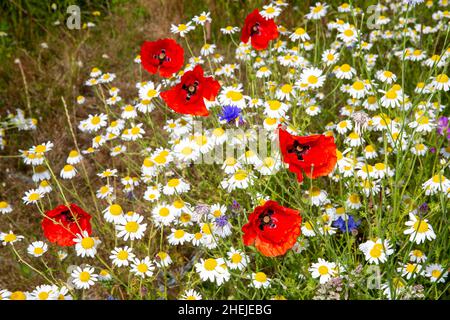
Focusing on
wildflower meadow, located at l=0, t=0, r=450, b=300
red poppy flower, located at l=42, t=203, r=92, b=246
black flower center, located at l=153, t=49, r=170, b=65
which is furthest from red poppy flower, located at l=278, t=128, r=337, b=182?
black flower center, located at l=153, t=49, r=170, b=65

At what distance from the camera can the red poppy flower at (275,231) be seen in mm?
1482

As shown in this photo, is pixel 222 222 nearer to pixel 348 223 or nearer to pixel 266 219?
pixel 266 219

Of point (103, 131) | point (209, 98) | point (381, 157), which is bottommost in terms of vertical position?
point (103, 131)

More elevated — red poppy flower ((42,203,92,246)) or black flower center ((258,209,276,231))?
black flower center ((258,209,276,231))

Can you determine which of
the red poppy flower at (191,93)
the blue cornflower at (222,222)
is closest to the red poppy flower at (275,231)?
the blue cornflower at (222,222)

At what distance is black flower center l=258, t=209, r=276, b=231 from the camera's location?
1.53 metres

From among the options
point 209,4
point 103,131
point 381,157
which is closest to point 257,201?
point 381,157

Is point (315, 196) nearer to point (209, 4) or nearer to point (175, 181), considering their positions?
point (175, 181)

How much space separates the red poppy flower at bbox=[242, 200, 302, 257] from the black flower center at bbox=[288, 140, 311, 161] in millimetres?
201

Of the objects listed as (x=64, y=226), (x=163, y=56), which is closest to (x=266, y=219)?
(x=64, y=226)

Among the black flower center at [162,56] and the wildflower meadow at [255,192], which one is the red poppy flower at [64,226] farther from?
the black flower center at [162,56]

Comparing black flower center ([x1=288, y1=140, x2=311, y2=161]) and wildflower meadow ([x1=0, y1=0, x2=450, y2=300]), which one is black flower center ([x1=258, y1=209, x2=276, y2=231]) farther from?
black flower center ([x1=288, y1=140, x2=311, y2=161])
